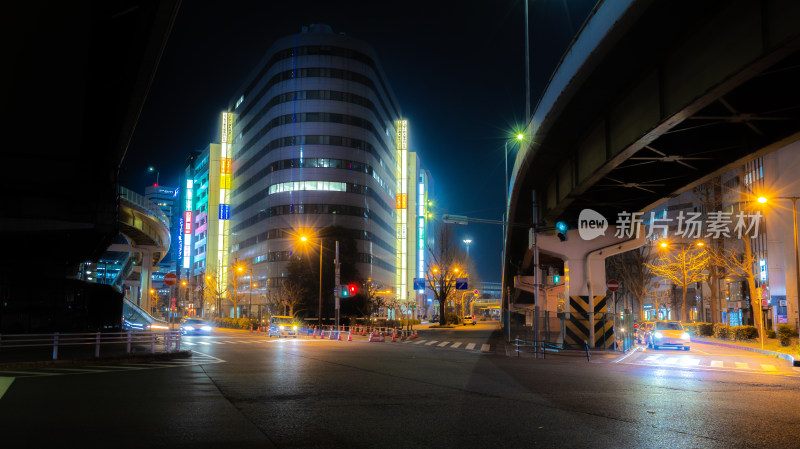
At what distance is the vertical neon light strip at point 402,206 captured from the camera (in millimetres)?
113062

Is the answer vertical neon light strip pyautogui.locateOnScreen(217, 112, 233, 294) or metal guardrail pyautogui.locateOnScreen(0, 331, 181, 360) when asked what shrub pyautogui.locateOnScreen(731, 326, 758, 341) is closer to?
metal guardrail pyautogui.locateOnScreen(0, 331, 181, 360)

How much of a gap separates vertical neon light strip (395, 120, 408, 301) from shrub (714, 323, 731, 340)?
70.9m

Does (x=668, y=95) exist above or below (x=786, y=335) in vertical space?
above

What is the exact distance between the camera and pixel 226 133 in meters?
111

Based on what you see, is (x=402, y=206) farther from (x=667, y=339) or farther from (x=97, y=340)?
(x=97, y=340)

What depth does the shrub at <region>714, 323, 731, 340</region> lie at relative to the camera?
139ft

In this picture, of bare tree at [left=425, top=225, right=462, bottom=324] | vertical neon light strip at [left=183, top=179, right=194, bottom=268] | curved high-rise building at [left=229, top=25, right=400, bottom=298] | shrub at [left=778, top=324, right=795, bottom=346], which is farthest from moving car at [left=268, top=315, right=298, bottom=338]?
vertical neon light strip at [left=183, top=179, right=194, bottom=268]

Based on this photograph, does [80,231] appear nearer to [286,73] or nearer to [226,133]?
[286,73]

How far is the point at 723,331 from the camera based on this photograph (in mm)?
43219

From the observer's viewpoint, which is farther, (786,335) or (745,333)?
(745,333)

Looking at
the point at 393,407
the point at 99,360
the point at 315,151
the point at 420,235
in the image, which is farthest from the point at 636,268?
the point at 420,235

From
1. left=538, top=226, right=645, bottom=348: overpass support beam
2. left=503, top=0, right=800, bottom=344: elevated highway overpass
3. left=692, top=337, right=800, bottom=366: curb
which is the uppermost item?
left=503, top=0, right=800, bottom=344: elevated highway overpass

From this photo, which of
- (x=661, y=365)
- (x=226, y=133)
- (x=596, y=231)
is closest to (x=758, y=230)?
(x=596, y=231)

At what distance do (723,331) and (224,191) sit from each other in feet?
283
